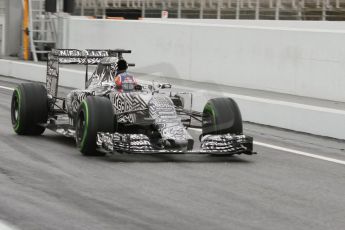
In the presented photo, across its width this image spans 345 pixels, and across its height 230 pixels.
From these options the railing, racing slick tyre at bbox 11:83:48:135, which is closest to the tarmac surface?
racing slick tyre at bbox 11:83:48:135

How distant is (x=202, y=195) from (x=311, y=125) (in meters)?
6.48

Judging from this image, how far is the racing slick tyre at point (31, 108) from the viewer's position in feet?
45.5

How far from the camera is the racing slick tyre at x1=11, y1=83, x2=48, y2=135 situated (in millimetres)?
13867

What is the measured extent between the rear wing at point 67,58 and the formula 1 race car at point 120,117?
1 cm

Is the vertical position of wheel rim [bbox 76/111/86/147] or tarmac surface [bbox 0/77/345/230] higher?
wheel rim [bbox 76/111/86/147]

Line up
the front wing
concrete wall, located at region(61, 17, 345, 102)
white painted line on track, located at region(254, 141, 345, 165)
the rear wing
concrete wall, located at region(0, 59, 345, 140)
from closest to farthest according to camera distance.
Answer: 1. the front wing
2. white painted line on track, located at region(254, 141, 345, 165)
3. the rear wing
4. concrete wall, located at region(0, 59, 345, 140)
5. concrete wall, located at region(61, 17, 345, 102)

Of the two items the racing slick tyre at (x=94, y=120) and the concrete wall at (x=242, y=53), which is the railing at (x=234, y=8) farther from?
the racing slick tyre at (x=94, y=120)

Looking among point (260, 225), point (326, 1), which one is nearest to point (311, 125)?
point (326, 1)

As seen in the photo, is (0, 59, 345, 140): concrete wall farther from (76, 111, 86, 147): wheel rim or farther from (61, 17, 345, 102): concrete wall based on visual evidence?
(76, 111, 86, 147): wheel rim

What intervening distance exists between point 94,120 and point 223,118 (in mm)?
1824

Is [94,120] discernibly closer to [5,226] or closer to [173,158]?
[173,158]

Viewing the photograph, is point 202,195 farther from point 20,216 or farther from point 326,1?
point 326,1

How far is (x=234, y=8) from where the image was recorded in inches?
914

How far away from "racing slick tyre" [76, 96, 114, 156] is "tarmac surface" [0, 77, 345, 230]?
0.61 ft
